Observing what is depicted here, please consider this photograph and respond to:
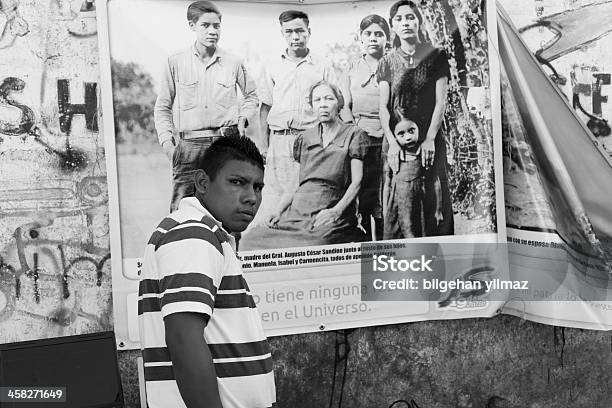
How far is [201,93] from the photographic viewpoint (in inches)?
151

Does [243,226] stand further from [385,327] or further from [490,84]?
[490,84]

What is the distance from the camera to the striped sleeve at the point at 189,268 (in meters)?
2.20

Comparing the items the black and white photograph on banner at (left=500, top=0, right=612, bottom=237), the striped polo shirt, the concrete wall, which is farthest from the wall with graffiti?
the black and white photograph on banner at (left=500, top=0, right=612, bottom=237)

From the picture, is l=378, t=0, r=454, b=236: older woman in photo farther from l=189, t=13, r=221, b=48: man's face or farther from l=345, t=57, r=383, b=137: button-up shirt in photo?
l=189, t=13, r=221, b=48: man's face

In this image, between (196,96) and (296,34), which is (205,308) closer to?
(196,96)

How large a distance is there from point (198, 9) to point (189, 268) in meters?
1.99

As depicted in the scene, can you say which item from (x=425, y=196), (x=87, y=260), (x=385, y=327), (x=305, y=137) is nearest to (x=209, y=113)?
(x=305, y=137)

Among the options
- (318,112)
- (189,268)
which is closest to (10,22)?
(318,112)

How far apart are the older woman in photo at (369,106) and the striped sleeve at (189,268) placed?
6.46 feet

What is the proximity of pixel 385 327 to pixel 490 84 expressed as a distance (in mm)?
1553

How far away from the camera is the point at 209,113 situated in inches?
151

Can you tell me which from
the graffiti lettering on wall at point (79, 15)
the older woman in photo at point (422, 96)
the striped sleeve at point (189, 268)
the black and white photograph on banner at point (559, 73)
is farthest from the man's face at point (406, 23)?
the striped sleeve at point (189, 268)

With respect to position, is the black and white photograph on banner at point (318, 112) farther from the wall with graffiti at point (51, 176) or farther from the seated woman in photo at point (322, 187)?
the wall with graffiti at point (51, 176)

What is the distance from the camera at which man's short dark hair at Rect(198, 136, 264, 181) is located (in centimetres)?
260
